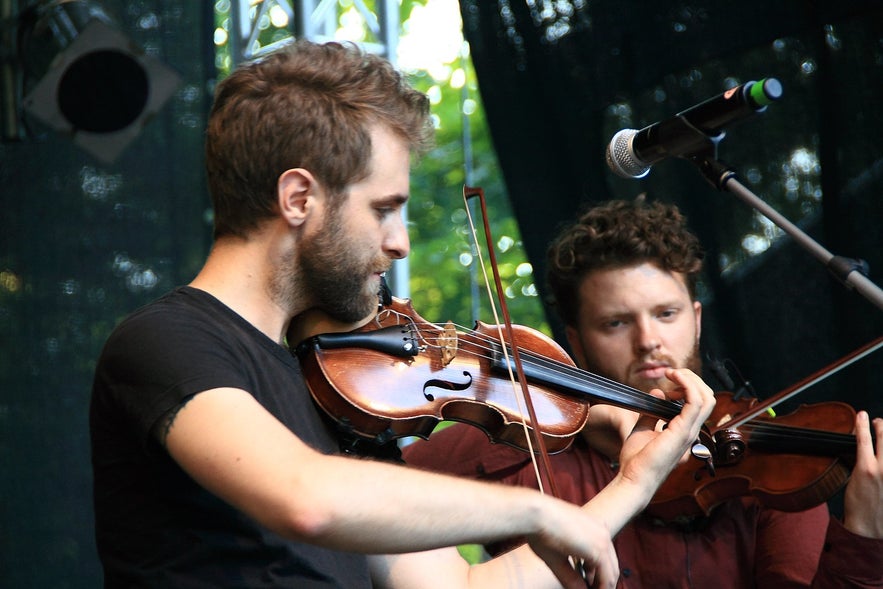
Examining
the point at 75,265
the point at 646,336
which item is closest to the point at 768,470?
the point at 646,336

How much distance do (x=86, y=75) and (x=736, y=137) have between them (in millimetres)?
1988

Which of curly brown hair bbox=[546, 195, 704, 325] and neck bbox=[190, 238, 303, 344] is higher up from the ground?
neck bbox=[190, 238, 303, 344]

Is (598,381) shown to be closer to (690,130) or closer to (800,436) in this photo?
(800,436)

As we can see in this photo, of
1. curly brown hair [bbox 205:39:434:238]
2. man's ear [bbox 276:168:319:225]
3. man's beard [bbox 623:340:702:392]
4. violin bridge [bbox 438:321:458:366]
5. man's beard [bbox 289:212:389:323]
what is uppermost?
→ curly brown hair [bbox 205:39:434:238]

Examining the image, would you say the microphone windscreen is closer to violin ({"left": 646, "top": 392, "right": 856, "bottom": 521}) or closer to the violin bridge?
the violin bridge

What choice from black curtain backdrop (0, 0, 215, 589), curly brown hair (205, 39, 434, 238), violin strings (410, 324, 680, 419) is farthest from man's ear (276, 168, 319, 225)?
black curtain backdrop (0, 0, 215, 589)

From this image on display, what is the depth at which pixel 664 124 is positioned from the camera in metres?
1.90

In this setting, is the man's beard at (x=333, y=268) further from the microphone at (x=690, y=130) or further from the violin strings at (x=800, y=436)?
the violin strings at (x=800, y=436)

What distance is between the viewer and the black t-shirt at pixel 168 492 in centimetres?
152

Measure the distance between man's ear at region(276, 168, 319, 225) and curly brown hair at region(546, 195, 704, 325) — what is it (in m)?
1.03

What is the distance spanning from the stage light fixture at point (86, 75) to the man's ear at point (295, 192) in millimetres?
1674

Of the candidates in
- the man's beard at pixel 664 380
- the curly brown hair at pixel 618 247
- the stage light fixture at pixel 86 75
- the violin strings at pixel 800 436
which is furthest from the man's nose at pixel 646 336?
the stage light fixture at pixel 86 75

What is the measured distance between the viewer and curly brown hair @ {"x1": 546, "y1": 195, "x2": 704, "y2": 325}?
102 inches

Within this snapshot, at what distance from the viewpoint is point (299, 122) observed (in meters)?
1.82
